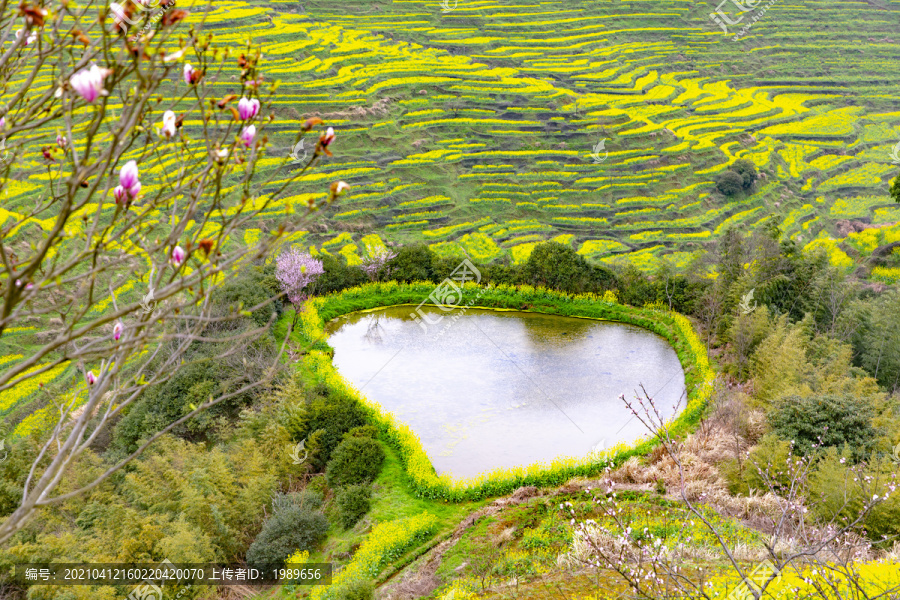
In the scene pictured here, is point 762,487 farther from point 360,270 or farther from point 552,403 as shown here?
point 360,270

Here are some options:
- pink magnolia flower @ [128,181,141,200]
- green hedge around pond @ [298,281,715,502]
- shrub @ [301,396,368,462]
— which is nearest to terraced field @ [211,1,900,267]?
green hedge around pond @ [298,281,715,502]

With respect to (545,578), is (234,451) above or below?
below

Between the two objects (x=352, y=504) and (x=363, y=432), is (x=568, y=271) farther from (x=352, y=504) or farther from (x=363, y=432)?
(x=352, y=504)

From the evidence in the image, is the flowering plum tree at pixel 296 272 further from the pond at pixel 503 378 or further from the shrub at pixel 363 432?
the shrub at pixel 363 432

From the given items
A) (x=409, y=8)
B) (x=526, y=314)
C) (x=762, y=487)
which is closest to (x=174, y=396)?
(x=526, y=314)

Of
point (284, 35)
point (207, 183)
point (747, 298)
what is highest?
point (284, 35)
